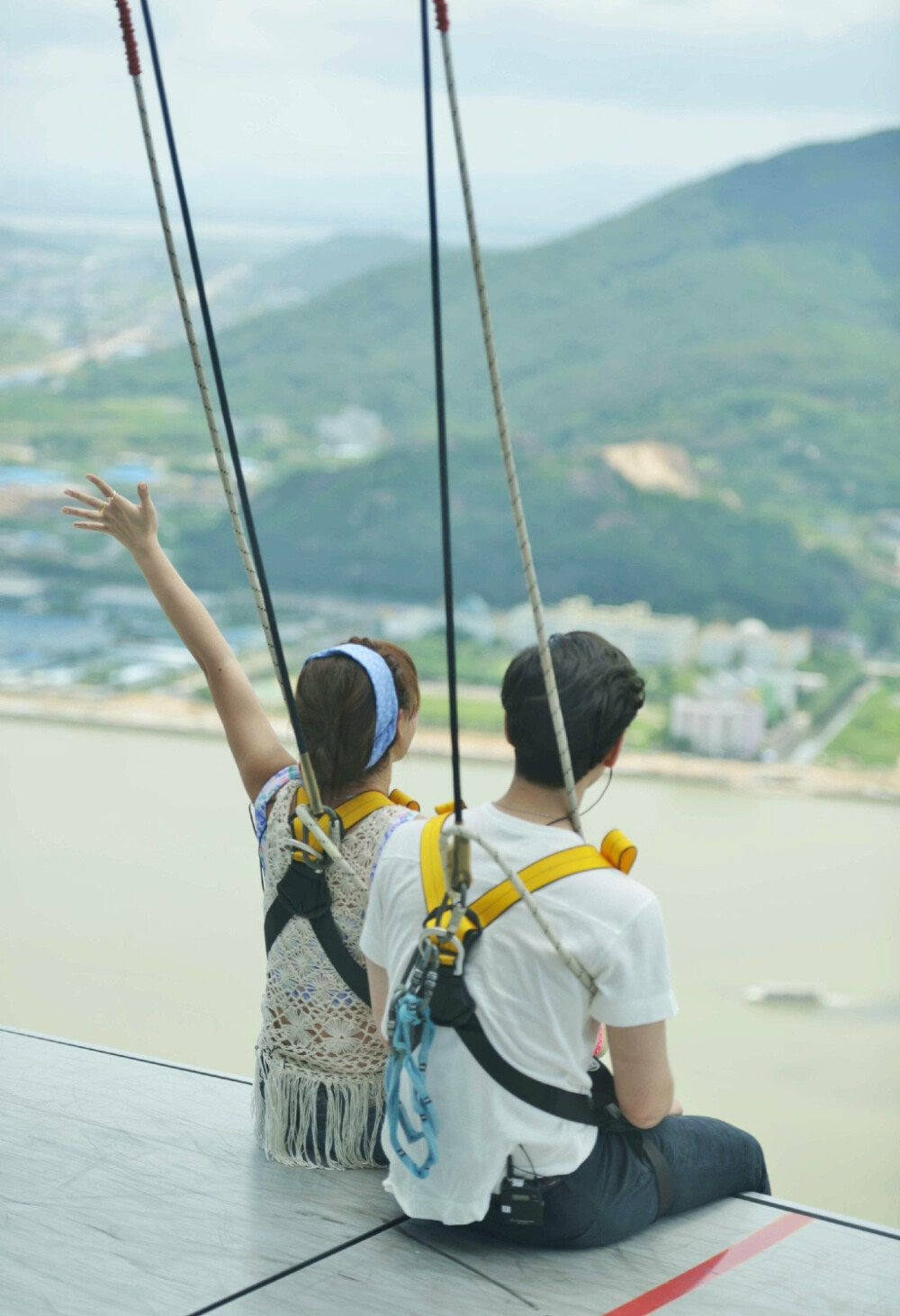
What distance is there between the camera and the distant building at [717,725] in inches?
350

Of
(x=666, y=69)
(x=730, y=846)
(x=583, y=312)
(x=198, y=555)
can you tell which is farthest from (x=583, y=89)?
(x=730, y=846)

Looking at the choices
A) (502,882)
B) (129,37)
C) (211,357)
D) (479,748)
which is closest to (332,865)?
(502,882)

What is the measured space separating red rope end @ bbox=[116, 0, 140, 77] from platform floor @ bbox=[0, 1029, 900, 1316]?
995 mm

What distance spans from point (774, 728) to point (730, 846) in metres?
0.99

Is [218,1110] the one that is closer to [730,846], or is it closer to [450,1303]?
[450,1303]

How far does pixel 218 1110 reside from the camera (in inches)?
57.6

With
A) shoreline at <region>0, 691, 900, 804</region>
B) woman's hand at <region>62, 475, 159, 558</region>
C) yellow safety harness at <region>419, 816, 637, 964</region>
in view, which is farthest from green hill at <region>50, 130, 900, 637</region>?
yellow safety harness at <region>419, 816, 637, 964</region>

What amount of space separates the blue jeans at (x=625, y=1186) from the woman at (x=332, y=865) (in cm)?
18

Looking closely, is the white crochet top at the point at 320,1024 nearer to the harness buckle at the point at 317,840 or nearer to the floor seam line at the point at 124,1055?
the harness buckle at the point at 317,840

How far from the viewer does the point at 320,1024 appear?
123 centimetres

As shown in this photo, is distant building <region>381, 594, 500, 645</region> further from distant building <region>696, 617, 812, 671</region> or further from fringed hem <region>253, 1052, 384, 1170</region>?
fringed hem <region>253, 1052, 384, 1170</region>

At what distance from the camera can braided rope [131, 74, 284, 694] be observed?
1142 mm

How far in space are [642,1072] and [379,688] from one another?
38cm

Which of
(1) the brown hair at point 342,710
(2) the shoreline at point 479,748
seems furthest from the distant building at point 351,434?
(1) the brown hair at point 342,710
